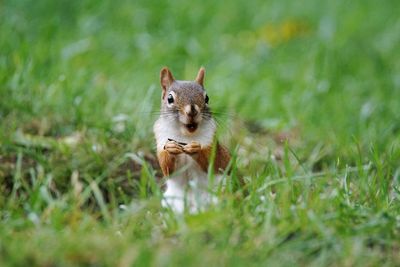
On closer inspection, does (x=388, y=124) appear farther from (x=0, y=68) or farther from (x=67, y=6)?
(x=67, y=6)

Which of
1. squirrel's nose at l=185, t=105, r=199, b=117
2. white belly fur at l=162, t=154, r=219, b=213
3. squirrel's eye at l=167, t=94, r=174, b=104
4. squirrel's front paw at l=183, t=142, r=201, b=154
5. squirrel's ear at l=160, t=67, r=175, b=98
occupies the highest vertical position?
squirrel's ear at l=160, t=67, r=175, b=98

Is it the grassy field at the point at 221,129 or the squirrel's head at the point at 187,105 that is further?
the squirrel's head at the point at 187,105

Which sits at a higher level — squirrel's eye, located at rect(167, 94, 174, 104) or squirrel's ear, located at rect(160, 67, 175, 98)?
squirrel's ear, located at rect(160, 67, 175, 98)

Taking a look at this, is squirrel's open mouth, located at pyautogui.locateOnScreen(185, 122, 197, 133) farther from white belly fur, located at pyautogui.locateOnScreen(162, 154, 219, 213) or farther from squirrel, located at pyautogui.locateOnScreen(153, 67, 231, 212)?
white belly fur, located at pyautogui.locateOnScreen(162, 154, 219, 213)

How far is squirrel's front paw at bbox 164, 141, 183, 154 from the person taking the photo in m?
3.11

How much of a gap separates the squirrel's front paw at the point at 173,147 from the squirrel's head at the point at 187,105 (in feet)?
0.27

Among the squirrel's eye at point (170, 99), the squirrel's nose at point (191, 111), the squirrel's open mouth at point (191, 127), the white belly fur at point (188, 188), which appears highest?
the squirrel's eye at point (170, 99)

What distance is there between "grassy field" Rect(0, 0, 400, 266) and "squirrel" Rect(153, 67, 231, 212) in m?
0.12

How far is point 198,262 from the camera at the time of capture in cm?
238

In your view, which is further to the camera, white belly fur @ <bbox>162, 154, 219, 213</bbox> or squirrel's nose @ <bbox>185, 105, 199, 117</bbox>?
squirrel's nose @ <bbox>185, 105, 199, 117</bbox>

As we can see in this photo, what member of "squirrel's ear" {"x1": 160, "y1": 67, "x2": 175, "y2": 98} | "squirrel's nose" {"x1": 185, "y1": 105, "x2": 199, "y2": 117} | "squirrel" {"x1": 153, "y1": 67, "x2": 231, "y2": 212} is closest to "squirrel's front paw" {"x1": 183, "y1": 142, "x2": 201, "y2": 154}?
"squirrel" {"x1": 153, "y1": 67, "x2": 231, "y2": 212}

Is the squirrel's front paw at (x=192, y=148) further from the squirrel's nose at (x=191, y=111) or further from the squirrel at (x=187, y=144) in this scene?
the squirrel's nose at (x=191, y=111)

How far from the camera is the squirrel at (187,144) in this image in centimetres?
312

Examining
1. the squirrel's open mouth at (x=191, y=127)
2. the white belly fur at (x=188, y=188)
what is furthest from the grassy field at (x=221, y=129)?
the squirrel's open mouth at (x=191, y=127)
